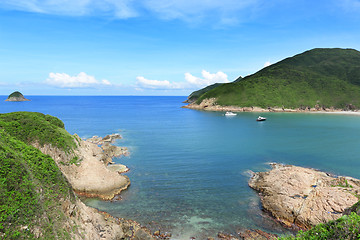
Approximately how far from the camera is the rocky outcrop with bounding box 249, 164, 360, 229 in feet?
74.4

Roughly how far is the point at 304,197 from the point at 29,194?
103 ft

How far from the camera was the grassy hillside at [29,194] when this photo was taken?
12719mm

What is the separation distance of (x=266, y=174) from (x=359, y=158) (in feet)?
97.4

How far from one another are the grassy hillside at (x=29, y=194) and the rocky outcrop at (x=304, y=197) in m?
24.1

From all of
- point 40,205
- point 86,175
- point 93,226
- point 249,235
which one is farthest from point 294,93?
point 40,205

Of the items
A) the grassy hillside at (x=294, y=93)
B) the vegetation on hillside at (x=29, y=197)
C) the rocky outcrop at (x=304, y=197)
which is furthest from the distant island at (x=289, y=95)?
the vegetation on hillside at (x=29, y=197)

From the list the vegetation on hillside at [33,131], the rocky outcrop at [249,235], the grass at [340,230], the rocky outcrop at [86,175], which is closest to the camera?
the grass at [340,230]

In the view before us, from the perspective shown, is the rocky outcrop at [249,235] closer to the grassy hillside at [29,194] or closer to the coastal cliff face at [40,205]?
the coastal cliff face at [40,205]

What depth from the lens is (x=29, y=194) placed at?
14203 mm

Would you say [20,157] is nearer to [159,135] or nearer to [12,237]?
[12,237]

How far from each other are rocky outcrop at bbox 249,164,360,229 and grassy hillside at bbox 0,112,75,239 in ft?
79.1

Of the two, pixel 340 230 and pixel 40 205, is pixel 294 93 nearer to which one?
pixel 340 230

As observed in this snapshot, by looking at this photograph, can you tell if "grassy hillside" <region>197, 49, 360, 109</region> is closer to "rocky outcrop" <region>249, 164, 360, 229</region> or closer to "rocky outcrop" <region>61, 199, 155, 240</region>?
"rocky outcrop" <region>249, 164, 360, 229</region>

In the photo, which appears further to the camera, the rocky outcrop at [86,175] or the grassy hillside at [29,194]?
the rocky outcrop at [86,175]
